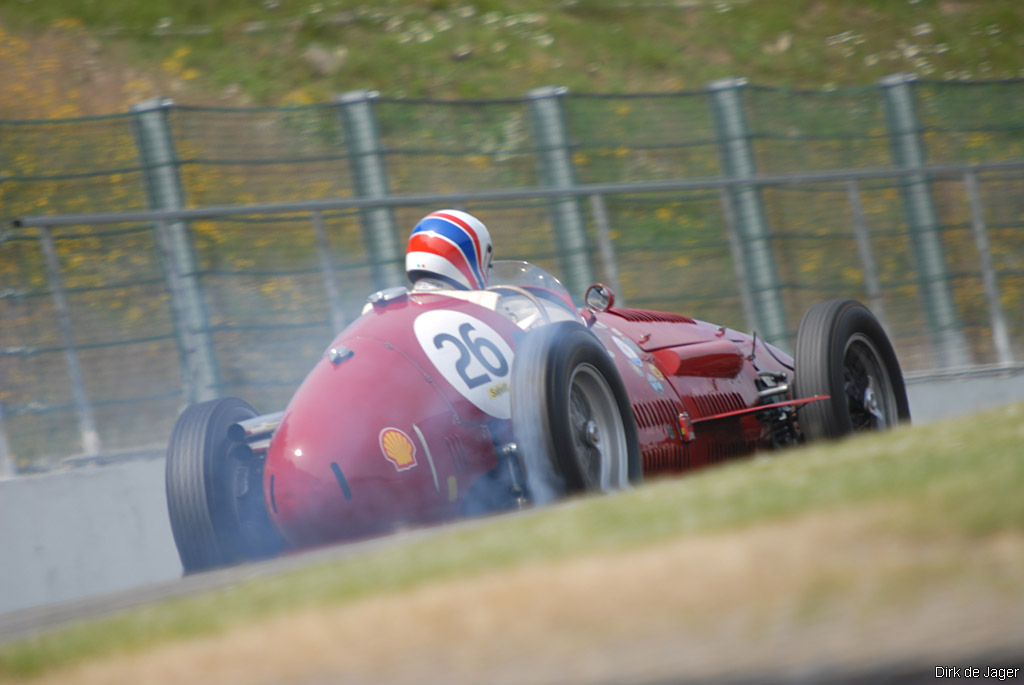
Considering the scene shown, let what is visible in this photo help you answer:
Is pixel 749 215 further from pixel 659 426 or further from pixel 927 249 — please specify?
pixel 659 426

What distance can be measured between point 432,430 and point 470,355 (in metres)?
0.45

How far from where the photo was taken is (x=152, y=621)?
9.52ft

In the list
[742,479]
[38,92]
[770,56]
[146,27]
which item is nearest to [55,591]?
[742,479]

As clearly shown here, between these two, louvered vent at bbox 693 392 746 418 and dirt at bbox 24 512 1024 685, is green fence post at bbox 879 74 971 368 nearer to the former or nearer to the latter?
louvered vent at bbox 693 392 746 418

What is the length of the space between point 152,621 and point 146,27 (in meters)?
16.9

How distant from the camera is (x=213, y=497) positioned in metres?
4.64

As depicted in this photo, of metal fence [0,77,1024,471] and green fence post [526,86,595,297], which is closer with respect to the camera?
metal fence [0,77,1024,471]

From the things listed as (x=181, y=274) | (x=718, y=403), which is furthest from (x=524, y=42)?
(x=718, y=403)

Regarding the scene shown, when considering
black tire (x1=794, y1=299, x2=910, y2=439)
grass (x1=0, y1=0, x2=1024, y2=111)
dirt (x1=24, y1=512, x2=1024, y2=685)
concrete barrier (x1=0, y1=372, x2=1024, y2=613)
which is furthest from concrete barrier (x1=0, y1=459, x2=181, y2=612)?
grass (x1=0, y1=0, x2=1024, y2=111)

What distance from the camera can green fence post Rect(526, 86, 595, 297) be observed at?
29.3 ft

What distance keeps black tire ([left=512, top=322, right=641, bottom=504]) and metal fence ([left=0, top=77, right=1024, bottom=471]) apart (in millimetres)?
2913

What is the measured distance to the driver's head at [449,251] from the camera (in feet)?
17.7

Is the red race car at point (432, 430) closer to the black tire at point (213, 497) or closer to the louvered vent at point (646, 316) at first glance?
the black tire at point (213, 497)

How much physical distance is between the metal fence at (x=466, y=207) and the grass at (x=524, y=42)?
848 cm
